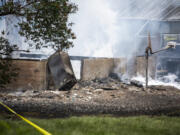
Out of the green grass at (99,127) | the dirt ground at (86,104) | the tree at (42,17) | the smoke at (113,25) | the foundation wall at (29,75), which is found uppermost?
the smoke at (113,25)

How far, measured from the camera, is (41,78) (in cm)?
952

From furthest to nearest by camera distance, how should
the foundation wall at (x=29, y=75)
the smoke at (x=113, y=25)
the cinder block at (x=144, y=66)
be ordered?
the smoke at (x=113, y=25), the cinder block at (x=144, y=66), the foundation wall at (x=29, y=75)

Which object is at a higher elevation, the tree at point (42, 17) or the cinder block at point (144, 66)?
the tree at point (42, 17)

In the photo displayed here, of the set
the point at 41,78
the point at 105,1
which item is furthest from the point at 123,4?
the point at 41,78

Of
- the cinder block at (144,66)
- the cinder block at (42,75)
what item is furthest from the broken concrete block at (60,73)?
the cinder block at (144,66)

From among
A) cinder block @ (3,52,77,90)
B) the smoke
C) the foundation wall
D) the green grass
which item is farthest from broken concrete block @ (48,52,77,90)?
the smoke

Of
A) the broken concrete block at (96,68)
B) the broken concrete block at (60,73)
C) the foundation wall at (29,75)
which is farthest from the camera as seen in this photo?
the broken concrete block at (96,68)

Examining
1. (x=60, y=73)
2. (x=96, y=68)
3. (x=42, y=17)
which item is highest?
(x=42, y=17)

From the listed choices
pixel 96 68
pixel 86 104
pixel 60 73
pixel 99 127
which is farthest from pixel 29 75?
pixel 99 127

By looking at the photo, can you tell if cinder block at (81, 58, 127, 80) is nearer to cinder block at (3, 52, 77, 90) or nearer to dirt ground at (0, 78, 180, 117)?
cinder block at (3, 52, 77, 90)

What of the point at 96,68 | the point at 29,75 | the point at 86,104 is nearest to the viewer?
the point at 86,104

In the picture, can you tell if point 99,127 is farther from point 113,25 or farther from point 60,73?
point 113,25

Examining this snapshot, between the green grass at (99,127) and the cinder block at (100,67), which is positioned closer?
the green grass at (99,127)

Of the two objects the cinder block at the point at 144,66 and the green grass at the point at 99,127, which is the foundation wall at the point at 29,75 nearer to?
the green grass at the point at 99,127
